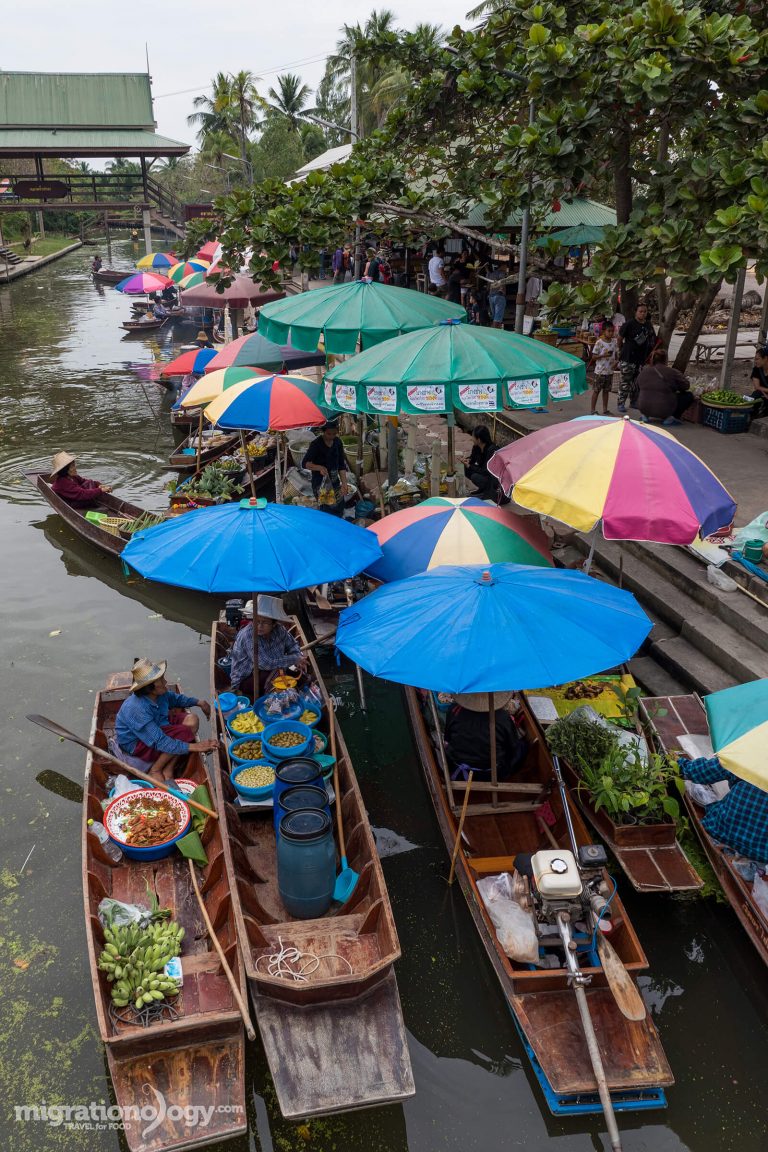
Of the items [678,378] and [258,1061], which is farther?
[678,378]

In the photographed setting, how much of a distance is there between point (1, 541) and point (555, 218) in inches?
491

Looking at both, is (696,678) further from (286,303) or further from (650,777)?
(286,303)

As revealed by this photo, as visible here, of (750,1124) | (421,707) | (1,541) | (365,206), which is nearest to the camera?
(750,1124)

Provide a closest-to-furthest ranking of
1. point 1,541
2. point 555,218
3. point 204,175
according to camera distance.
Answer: point 1,541, point 555,218, point 204,175

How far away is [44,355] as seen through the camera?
2766cm

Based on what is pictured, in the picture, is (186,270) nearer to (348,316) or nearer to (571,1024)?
(348,316)

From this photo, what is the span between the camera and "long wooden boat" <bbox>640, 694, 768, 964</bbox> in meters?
5.36

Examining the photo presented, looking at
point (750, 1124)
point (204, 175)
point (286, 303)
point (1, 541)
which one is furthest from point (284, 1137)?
point (204, 175)

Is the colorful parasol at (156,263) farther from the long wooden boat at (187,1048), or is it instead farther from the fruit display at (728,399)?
the long wooden boat at (187,1048)

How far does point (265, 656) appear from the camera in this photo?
7461 mm

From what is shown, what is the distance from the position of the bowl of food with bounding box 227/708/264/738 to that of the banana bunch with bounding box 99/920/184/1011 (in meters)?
1.93

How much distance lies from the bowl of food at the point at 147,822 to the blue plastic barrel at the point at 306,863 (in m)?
1.02

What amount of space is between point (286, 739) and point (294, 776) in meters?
0.77

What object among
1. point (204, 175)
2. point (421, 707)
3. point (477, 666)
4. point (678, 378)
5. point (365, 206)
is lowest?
point (421, 707)
